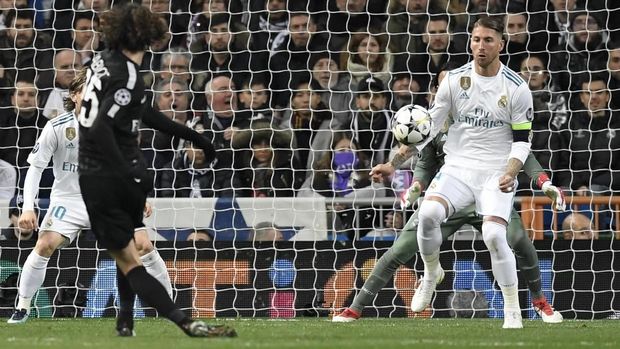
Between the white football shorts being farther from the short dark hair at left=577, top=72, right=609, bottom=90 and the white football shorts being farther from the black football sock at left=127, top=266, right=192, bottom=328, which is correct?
the short dark hair at left=577, top=72, right=609, bottom=90

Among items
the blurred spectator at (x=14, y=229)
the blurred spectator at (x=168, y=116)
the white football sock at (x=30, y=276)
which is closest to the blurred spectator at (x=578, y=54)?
the blurred spectator at (x=168, y=116)

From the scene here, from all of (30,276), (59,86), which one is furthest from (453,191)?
(59,86)

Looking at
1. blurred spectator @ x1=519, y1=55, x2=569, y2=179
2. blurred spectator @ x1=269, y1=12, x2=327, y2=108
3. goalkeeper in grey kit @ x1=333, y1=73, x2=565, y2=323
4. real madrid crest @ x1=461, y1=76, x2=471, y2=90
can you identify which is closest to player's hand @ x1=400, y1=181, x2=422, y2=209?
goalkeeper in grey kit @ x1=333, y1=73, x2=565, y2=323

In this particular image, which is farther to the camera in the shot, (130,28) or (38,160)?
(38,160)

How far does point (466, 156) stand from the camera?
352 inches

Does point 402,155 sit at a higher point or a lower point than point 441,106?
lower

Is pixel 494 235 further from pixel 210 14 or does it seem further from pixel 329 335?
pixel 210 14

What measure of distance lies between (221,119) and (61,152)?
10.6 ft

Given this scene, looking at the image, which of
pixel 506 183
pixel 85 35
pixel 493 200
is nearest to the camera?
pixel 506 183

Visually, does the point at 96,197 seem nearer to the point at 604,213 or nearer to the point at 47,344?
the point at 47,344

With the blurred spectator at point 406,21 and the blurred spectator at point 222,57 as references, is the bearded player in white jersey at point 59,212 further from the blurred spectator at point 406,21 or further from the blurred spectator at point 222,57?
the blurred spectator at point 406,21

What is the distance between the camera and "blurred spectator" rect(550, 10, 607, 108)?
13.2 meters

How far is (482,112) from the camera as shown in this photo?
8898mm

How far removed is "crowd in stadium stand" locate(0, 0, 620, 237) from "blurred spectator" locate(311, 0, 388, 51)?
2cm
